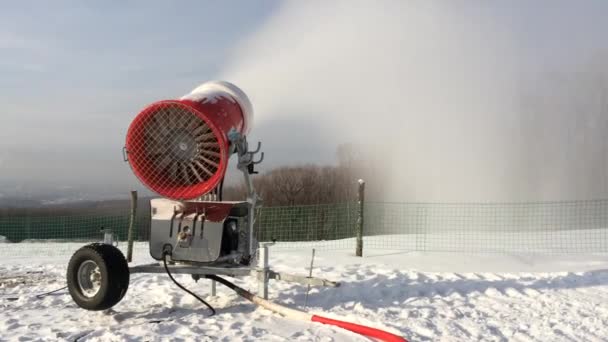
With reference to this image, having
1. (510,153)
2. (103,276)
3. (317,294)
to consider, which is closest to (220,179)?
(103,276)

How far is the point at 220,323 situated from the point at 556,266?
5.74m

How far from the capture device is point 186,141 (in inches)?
196

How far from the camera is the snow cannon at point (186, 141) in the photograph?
4.76 metres

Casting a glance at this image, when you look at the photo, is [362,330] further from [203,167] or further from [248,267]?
[203,167]

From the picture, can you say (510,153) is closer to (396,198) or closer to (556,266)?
(396,198)

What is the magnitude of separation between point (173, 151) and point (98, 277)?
1462mm

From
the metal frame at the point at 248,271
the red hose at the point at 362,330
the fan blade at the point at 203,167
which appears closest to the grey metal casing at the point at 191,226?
the metal frame at the point at 248,271

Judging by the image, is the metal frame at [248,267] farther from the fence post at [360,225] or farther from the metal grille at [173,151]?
the fence post at [360,225]

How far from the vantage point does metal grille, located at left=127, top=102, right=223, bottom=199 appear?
16.0 feet

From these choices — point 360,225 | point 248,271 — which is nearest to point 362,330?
point 248,271

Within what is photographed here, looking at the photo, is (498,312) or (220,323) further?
(498,312)

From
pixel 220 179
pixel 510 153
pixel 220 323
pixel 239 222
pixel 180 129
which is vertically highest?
pixel 510 153

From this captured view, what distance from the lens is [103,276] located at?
4.82 metres

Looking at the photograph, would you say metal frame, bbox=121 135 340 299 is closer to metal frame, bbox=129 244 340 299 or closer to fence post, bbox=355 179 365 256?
metal frame, bbox=129 244 340 299
